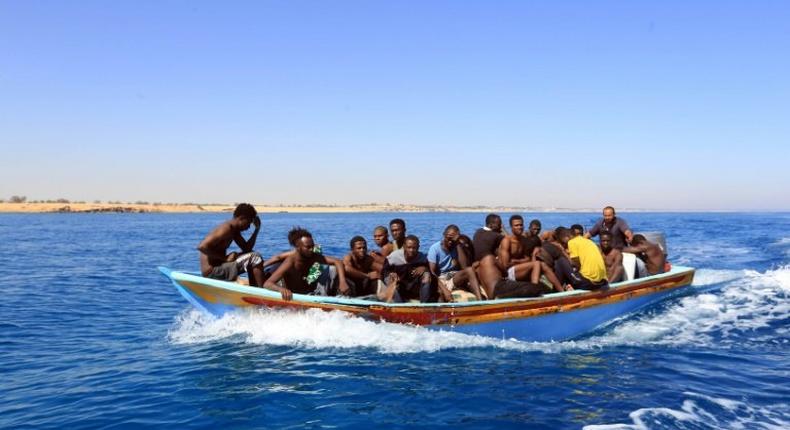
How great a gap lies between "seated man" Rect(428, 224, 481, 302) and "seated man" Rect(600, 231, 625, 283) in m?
3.22

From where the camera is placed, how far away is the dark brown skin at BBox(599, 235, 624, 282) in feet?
37.4

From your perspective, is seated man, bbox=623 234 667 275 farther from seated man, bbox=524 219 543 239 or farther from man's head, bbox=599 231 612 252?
seated man, bbox=524 219 543 239

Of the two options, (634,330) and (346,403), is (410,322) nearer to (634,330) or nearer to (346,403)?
(346,403)

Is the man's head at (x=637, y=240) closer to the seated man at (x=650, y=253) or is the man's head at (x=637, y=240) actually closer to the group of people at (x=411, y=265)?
the seated man at (x=650, y=253)

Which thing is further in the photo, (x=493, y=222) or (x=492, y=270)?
(x=493, y=222)

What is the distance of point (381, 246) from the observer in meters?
10.6

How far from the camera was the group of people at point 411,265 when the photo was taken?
9.16m

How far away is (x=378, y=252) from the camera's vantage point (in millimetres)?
10305

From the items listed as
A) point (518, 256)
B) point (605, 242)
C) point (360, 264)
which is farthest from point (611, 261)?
point (360, 264)

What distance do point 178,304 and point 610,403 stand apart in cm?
1078

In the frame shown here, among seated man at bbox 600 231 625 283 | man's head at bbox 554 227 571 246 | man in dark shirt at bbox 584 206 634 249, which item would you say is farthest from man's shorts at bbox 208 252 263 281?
man in dark shirt at bbox 584 206 634 249

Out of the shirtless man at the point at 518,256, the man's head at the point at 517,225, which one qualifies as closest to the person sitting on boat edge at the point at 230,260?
the shirtless man at the point at 518,256

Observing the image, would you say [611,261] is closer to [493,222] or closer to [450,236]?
[493,222]

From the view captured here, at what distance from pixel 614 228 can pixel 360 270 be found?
731cm
